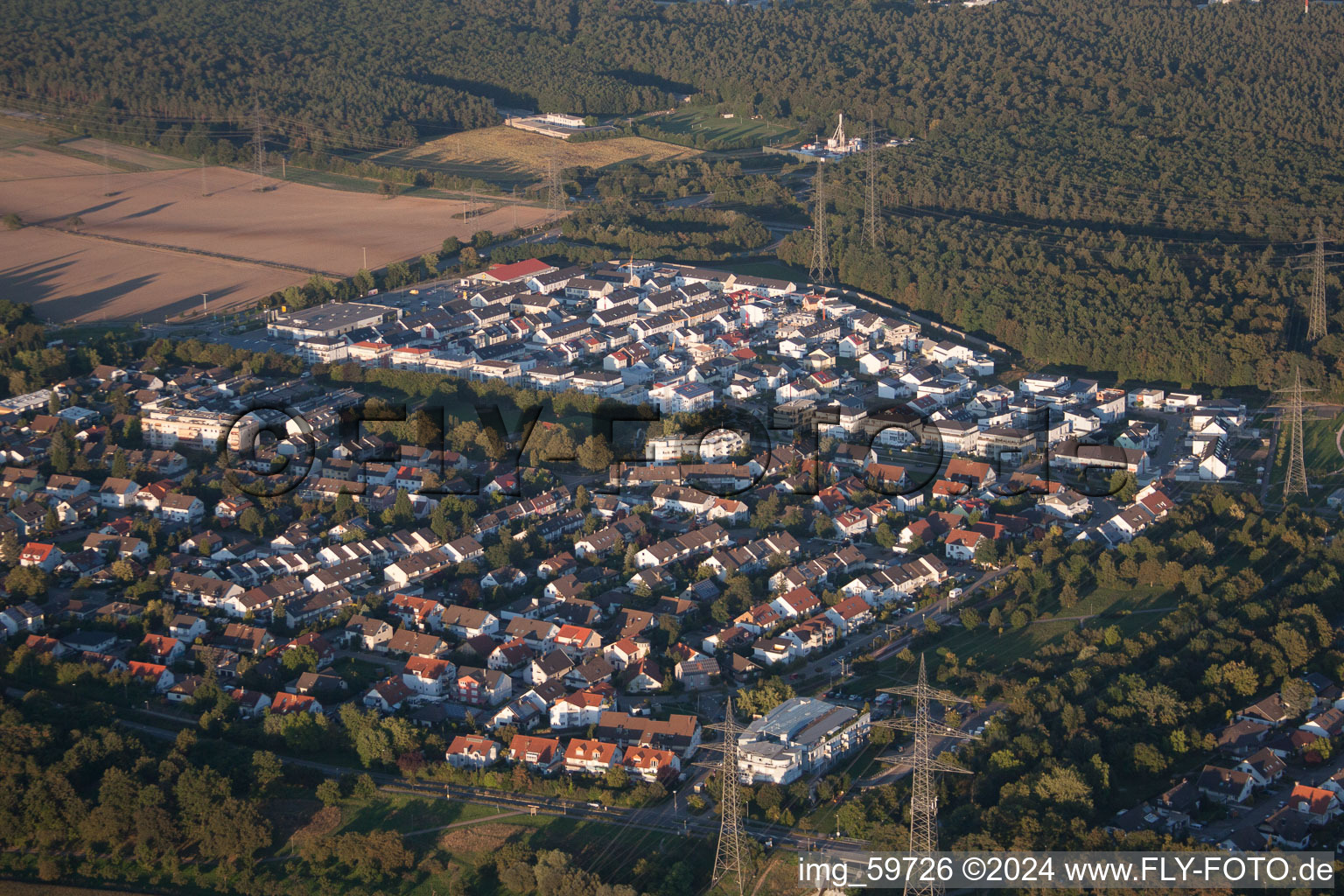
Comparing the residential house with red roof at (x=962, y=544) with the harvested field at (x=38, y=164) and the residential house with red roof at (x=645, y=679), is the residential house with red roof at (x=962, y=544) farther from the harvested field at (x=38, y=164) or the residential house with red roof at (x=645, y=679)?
the harvested field at (x=38, y=164)

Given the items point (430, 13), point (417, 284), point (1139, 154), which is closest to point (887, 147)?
point (1139, 154)

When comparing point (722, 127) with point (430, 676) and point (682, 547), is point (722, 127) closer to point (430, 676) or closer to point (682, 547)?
point (682, 547)

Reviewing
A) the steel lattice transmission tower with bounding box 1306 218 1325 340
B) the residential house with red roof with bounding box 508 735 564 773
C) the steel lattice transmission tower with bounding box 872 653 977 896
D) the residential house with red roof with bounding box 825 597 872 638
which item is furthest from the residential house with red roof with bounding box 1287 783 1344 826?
the steel lattice transmission tower with bounding box 1306 218 1325 340

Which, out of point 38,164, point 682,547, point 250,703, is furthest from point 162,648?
point 38,164

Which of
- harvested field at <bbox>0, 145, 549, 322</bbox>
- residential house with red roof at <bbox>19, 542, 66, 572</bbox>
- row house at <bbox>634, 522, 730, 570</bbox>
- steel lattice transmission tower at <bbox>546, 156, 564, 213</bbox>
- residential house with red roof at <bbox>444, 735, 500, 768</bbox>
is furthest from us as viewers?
steel lattice transmission tower at <bbox>546, 156, 564, 213</bbox>

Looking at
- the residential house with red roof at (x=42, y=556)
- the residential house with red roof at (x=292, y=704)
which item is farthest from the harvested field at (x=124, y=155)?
the residential house with red roof at (x=292, y=704)

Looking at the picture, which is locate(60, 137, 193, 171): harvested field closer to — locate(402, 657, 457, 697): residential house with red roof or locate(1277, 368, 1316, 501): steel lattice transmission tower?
locate(402, 657, 457, 697): residential house with red roof

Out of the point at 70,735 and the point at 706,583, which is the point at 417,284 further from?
the point at 70,735
